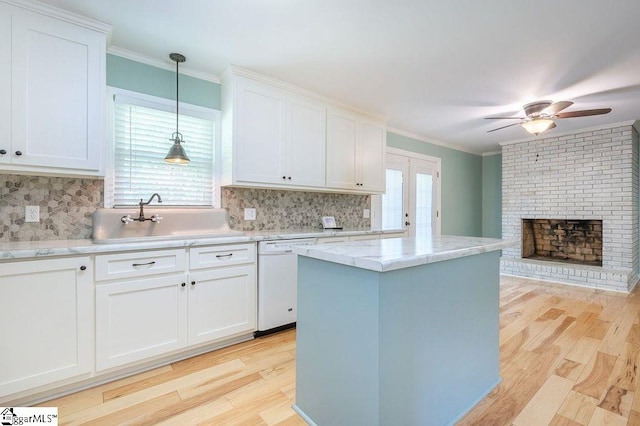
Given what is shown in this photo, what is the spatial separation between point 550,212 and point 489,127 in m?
1.87

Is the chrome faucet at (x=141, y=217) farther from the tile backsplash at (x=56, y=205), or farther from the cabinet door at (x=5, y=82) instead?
the cabinet door at (x=5, y=82)

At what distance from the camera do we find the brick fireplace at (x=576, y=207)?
14.2 feet

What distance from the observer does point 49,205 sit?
83.4 inches

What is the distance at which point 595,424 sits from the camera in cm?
159

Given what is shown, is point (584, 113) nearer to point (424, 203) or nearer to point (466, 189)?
point (424, 203)

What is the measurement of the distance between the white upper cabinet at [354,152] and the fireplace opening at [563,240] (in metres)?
3.35

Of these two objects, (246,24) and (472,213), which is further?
(472,213)

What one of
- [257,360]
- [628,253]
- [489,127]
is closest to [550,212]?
[628,253]

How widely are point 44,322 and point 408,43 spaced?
3004 mm

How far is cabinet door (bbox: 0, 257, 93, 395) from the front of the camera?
1607 millimetres

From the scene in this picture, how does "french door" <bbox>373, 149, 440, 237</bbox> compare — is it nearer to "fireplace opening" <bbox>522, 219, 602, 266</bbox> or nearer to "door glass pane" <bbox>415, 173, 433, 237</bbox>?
"door glass pane" <bbox>415, 173, 433, 237</bbox>

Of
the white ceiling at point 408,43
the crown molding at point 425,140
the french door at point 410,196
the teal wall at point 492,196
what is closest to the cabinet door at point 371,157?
the white ceiling at point 408,43

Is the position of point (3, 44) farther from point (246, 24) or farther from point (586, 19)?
point (586, 19)

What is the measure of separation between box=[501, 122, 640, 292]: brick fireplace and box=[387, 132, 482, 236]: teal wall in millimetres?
683
